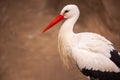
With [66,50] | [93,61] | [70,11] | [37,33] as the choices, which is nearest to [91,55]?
[93,61]

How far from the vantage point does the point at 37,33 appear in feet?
10.3

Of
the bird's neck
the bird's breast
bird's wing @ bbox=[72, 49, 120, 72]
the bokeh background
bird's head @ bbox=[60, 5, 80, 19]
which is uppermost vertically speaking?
the bokeh background

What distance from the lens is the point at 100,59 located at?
7.52 feet

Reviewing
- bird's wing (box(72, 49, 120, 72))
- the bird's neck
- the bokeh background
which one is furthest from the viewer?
the bokeh background

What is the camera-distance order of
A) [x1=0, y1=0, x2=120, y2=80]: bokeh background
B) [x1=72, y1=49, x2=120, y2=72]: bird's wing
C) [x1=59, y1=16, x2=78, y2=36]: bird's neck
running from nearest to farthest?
[x1=72, y1=49, x2=120, y2=72]: bird's wing < [x1=59, y1=16, x2=78, y2=36]: bird's neck < [x1=0, y1=0, x2=120, y2=80]: bokeh background

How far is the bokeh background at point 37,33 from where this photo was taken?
9.84ft

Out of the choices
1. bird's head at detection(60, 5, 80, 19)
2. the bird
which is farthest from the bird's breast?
bird's head at detection(60, 5, 80, 19)

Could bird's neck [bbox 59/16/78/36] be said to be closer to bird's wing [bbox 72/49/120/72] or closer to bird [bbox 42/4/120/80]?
bird [bbox 42/4/120/80]

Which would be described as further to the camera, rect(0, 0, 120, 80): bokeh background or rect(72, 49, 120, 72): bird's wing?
rect(0, 0, 120, 80): bokeh background

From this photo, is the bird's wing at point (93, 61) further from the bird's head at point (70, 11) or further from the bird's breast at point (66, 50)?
the bird's head at point (70, 11)

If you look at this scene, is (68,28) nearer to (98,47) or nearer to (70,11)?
(70,11)

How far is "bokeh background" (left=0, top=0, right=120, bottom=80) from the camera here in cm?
300

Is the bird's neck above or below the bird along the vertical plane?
above

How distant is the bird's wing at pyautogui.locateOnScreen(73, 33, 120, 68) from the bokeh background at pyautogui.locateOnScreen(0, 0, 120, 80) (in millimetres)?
592
